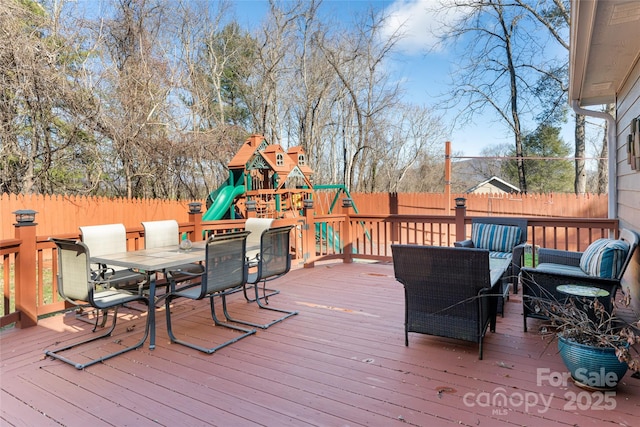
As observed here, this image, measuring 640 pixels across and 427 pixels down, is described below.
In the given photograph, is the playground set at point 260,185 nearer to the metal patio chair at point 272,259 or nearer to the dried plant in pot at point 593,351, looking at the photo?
the metal patio chair at point 272,259

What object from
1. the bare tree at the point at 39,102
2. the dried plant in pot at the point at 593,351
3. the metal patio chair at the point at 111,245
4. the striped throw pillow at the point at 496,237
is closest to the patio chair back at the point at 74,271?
the metal patio chair at the point at 111,245

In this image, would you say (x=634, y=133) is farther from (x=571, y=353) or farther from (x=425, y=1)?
(x=425, y=1)

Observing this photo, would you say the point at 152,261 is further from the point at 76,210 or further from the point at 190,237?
→ the point at 76,210

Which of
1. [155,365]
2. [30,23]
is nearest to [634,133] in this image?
[155,365]

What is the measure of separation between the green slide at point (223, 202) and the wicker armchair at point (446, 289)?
24.7ft

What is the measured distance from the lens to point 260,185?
11.0 meters

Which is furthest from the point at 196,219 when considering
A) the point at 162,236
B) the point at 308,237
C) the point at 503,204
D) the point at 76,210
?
the point at 503,204

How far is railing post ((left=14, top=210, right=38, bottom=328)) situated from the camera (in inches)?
136

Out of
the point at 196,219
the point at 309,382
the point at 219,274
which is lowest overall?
the point at 309,382

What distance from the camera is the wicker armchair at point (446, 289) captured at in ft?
8.77

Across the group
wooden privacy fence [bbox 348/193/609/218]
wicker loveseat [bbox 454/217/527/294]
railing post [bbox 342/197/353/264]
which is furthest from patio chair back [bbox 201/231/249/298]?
wooden privacy fence [bbox 348/193/609/218]

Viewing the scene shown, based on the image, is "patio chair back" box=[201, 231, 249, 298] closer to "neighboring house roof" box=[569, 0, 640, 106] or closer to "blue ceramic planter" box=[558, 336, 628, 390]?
"blue ceramic planter" box=[558, 336, 628, 390]

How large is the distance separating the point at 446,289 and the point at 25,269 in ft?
12.4

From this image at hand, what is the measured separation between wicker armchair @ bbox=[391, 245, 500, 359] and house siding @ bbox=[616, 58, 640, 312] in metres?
2.23
